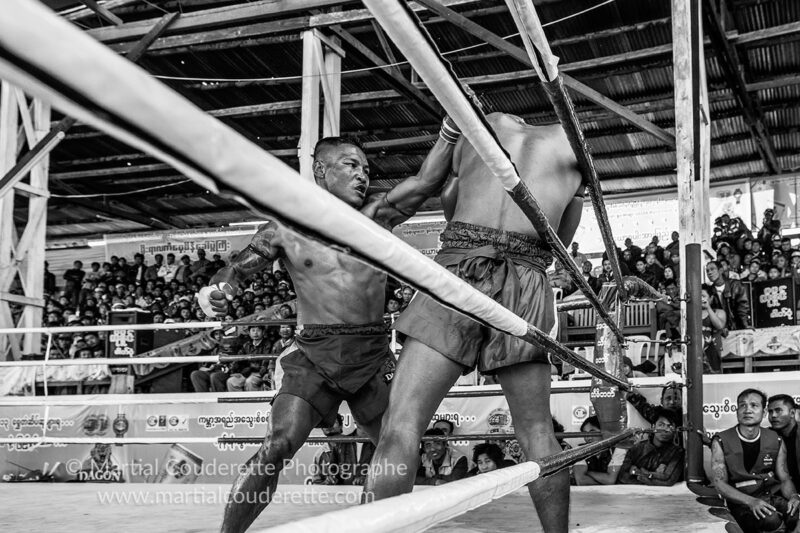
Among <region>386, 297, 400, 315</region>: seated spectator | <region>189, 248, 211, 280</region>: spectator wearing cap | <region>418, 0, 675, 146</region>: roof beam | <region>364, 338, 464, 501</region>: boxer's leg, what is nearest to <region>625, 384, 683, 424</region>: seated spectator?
<region>418, 0, 675, 146</region>: roof beam

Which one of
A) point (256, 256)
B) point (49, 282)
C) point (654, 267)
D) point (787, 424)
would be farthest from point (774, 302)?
point (49, 282)

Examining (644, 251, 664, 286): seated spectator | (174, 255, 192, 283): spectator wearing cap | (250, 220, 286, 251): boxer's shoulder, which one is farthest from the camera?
(174, 255, 192, 283): spectator wearing cap

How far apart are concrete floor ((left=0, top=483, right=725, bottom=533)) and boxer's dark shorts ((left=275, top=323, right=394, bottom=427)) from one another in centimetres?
61

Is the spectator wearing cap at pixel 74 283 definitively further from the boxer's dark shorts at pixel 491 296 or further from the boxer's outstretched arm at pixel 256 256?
the boxer's dark shorts at pixel 491 296

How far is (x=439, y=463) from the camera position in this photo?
18.2ft

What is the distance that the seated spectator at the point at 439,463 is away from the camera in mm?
5340

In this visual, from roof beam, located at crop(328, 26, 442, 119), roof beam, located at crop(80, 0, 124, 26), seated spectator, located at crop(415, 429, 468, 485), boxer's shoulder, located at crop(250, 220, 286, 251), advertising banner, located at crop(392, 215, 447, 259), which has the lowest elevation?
seated spectator, located at crop(415, 429, 468, 485)

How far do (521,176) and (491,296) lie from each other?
0.31m

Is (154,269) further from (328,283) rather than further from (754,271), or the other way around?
(328,283)

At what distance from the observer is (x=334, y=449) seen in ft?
A: 17.8

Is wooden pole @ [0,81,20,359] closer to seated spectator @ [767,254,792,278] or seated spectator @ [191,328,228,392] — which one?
seated spectator @ [191,328,228,392]

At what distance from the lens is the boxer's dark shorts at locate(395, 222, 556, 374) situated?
1.68 meters

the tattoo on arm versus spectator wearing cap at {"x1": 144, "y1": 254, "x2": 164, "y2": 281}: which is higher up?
spectator wearing cap at {"x1": 144, "y1": 254, "x2": 164, "y2": 281}

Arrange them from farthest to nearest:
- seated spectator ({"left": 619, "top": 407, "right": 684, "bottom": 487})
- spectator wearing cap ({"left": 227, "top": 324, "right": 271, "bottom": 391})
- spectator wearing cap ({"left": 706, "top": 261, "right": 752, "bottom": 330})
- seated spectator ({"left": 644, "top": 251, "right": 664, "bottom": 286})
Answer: seated spectator ({"left": 644, "top": 251, "right": 664, "bottom": 286}) < spectator wearing cap ({"left": 227, "top": 324, "right": 271, "bottom": 391}) < spectator wearing cap ({"left": 706, "top": 261, "right": 752, "bottom": 330}) < seated spectator ({"left": 619, "top": 407, "right": 684, "bottom": 487})
